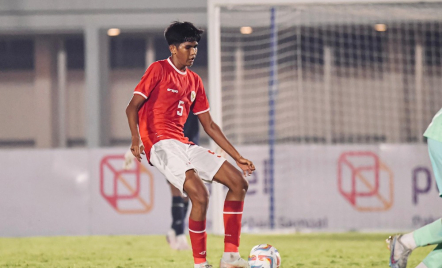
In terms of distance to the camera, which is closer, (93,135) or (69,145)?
(93,135)

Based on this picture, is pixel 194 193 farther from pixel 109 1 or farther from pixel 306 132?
pixel 109 1

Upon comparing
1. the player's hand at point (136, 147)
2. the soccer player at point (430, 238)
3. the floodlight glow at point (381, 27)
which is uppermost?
the floodlight glow at point (381, 27)

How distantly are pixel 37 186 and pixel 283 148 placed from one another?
3.02 m

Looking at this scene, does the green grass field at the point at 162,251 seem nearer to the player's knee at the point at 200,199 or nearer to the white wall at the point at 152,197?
the white wall at the point at 152,197

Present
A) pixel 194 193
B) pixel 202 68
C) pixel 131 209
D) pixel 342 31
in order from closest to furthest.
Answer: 1. pixel 194 193
2. pixel 131 209
3. pixel 342 31
4. pixel 202 68

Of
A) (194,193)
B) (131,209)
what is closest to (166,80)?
(194,193)

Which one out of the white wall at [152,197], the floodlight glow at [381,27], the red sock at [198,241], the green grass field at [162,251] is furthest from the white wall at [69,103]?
the red sock at [198,241]

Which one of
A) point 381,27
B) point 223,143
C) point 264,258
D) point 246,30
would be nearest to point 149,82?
point 223,143

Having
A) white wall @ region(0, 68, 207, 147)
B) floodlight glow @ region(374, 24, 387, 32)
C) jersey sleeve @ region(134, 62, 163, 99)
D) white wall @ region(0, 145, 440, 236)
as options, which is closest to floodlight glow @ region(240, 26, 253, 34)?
floodlight glow @ region(374, 24, 387, 32)

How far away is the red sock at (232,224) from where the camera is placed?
14.9ft

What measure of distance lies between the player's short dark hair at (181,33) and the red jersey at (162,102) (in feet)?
0.52

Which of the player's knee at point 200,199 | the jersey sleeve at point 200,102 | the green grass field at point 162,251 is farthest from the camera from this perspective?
the green grass field at point 162,251

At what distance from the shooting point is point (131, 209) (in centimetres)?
870

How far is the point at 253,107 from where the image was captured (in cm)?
1361
